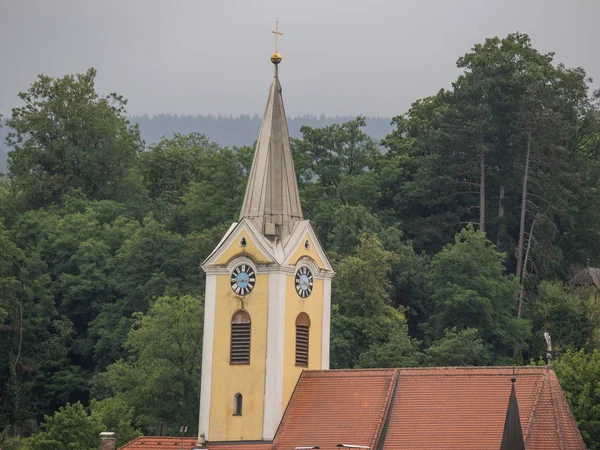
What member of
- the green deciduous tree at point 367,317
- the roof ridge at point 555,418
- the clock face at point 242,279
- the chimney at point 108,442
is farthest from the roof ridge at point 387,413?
the green deciduous tree at point 367,317

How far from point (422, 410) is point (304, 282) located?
308 inches

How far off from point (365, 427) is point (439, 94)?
1804 inches

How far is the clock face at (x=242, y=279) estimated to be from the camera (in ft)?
212

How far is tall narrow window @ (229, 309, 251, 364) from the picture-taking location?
2534 inches

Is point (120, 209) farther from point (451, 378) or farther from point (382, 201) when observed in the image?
point (451, 378)

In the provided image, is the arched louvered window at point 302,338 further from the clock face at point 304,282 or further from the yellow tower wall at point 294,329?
the clock face at point 304,282

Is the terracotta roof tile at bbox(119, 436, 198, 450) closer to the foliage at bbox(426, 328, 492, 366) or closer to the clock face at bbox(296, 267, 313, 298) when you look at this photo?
the clock face at bbox(296, 267, 313, 298)

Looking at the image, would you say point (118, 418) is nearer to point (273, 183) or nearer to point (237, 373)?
point (237, 373)

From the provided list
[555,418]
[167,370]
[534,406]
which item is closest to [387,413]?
[534,406]

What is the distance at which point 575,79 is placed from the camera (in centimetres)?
10281

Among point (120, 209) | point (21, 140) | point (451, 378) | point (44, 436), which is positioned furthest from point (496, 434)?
point (21, 140)

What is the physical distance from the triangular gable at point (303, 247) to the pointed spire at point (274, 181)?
353mm

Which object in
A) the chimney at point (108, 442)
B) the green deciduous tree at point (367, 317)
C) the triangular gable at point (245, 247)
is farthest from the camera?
the green deciduous tree at point (367, 317)

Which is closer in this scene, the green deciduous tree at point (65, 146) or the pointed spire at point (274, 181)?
the pointed spire at point (274, 181)
